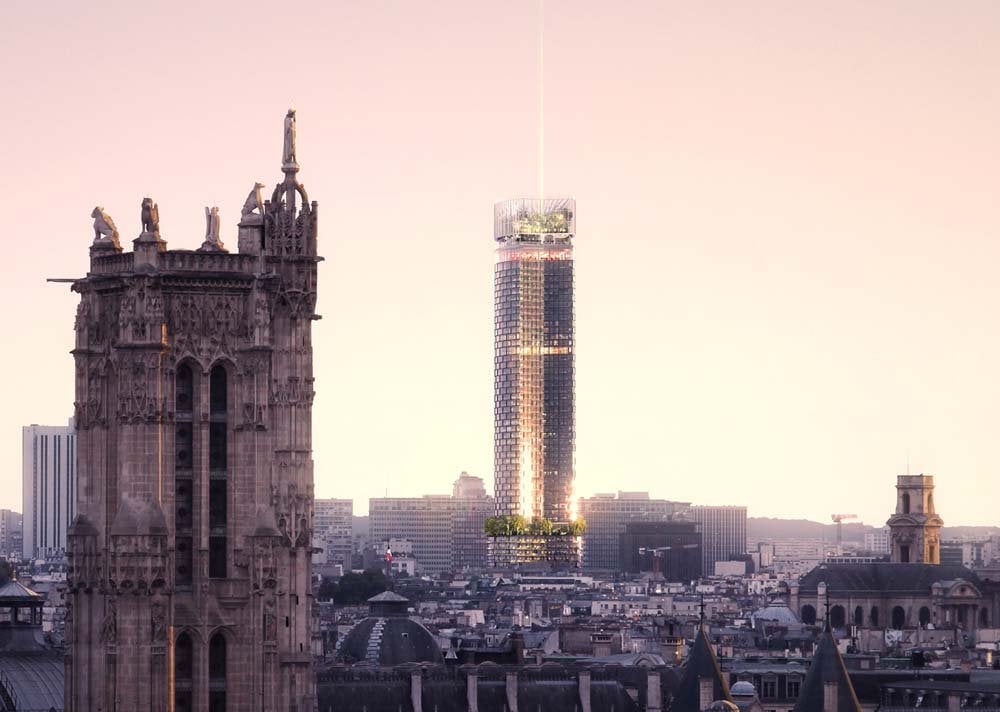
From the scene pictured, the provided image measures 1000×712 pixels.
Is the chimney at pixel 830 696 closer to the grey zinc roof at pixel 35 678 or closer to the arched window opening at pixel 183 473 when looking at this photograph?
the grey zinc roof at pixel 35 678

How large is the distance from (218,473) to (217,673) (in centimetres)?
478

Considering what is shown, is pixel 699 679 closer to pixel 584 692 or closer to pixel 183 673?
pixel 584 692

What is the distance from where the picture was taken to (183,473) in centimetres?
8250

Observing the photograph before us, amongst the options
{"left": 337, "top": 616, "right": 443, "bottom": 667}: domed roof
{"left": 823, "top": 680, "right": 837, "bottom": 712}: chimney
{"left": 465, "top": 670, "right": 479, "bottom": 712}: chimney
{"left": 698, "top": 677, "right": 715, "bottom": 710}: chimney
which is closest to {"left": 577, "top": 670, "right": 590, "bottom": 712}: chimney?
{"left": 465, "top": 670, "right": 479, "bottom": 712}: chimney

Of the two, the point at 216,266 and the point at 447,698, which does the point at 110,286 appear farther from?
the point at 447,698

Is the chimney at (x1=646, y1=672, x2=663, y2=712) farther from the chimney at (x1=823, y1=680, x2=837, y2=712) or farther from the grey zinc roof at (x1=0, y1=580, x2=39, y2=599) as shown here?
the grey zinc roof at (x1=0, y1=580, x2=39, y2=599)

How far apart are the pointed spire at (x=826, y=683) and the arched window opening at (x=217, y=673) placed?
68439 millimetres

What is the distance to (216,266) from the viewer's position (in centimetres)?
8338

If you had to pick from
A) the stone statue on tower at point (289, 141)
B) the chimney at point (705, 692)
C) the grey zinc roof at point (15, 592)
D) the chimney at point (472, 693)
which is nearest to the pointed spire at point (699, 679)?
the chimney at point (705, 692)

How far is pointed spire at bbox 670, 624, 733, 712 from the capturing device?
15562 cm

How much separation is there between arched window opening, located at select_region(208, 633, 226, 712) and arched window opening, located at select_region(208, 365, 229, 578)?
1.63 m

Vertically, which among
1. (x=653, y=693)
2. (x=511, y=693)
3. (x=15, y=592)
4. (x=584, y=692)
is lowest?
(x=653, y=693)

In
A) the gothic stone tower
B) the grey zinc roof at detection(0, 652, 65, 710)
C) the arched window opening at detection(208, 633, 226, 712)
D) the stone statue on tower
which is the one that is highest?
the stone statue on tower

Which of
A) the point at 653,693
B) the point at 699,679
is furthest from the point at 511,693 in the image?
the point at 699,679
